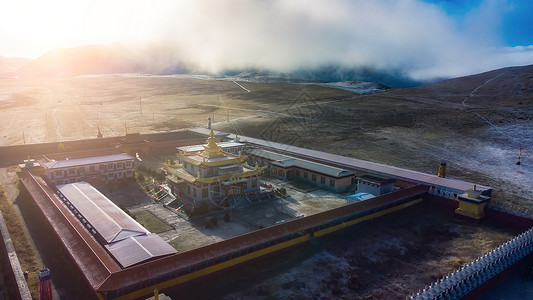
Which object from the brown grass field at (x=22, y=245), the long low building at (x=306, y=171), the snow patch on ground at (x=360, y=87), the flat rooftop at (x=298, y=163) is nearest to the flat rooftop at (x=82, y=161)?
the brown grass field at (x=22, y=245)

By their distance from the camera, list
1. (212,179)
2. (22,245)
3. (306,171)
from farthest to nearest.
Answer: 1. (306,171)
2. (212,179)
3. (22,245)

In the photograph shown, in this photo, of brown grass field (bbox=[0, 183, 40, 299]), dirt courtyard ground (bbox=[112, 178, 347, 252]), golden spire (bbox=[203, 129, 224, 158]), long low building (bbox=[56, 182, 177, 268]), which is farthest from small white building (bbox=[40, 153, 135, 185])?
golden spire (bbox=[203, 129, 224, 158])

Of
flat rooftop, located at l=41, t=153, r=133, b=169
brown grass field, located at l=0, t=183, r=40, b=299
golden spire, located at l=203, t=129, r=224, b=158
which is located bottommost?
brown grass field, located at l=0, t=183, r=40, b=299

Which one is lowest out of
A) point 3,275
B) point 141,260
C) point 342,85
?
point 3,275

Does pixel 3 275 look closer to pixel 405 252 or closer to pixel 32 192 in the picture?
pixel 32 192

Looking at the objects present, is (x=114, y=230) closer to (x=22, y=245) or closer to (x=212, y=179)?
(x=22, y=245)

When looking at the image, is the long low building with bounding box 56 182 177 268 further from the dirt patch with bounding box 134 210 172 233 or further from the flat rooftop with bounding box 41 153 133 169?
the flat rooftop with bounding box 41 153 133 169

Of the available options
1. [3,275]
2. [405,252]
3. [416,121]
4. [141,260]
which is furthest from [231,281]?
[416,121]

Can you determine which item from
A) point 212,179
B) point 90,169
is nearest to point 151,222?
point 212,179
